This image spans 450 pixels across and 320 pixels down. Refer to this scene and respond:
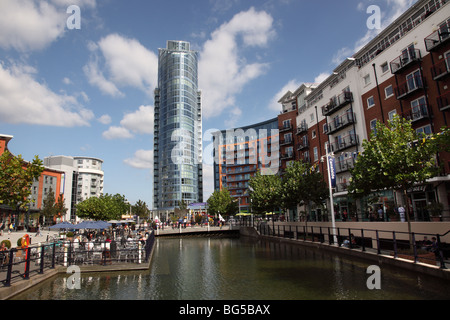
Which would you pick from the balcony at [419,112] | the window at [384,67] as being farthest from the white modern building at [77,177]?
the balcony at [419,112]

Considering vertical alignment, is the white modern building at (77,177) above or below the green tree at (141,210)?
above

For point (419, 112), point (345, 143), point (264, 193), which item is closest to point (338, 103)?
point (345, 143)

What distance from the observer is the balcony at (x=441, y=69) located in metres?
19.9

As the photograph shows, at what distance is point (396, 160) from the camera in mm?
15453

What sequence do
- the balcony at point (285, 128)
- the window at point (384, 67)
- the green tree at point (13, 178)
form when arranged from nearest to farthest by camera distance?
the green tree at point (13, 178) → the window at point (384, 67) → the balcony at point (285, 128)

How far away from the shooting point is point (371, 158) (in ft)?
54.9

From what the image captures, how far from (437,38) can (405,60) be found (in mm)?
2633

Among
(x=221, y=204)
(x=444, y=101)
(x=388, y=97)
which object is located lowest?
(x=221, y=204)

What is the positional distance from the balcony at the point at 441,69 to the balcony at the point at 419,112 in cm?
224

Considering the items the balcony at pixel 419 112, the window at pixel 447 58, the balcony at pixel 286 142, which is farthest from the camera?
the balcony at pixel 286 142

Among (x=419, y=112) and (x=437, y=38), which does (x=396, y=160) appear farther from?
(x=437, y=38)

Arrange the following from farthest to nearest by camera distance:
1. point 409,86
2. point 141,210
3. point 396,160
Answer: point 141,210, point 409,86, point 396,160

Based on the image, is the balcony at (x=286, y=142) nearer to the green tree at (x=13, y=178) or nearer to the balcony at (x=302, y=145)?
the balcony at (x=302, y=145)
